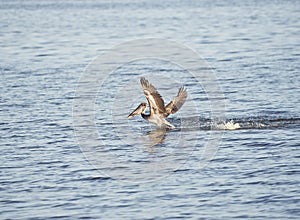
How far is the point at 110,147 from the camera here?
1552cm

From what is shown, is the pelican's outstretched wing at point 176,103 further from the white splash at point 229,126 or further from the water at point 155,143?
the white splash at point 229,126

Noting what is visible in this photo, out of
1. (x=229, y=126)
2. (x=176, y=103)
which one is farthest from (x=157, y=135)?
(x=229, y=126)

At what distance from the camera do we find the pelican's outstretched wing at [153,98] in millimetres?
16047

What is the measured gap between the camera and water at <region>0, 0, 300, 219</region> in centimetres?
1203

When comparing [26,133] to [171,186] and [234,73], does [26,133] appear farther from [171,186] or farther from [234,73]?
[234,73]

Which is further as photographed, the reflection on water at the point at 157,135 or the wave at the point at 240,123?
the wave at the point at 240,123

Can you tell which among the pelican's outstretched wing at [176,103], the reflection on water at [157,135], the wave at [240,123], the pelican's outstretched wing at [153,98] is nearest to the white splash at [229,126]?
the wave at [240,123]

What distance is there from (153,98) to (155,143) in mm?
1022

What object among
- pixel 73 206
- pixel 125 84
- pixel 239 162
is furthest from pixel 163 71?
pixel 73 206

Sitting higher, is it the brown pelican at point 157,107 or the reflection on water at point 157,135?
the brown pelican at point 157,107

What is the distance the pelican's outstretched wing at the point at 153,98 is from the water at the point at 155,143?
1.77 ft

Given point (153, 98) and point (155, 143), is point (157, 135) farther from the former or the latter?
point (153, 98)

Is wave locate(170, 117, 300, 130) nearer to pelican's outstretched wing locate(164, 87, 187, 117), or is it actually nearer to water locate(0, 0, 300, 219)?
water locate(0, 0, 300, 219)

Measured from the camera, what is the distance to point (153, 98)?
16.4 meters
